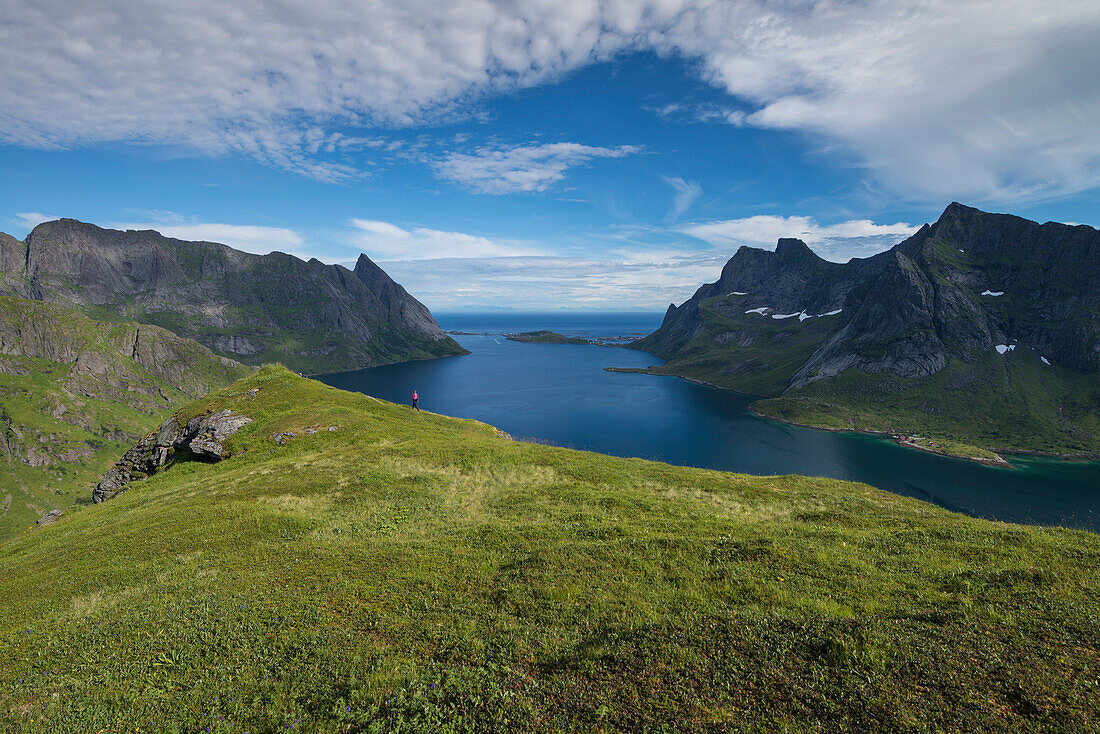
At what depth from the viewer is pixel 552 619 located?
40.6 ft

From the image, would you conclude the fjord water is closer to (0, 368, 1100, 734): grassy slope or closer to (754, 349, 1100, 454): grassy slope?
(754, 349, 1100, 454): grassy slope

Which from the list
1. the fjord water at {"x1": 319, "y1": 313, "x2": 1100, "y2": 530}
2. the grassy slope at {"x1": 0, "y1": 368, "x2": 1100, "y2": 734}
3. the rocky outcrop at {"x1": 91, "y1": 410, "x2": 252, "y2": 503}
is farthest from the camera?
the fjord water at {"x1": 319, "y1": 313, "x2": 1100, "y2": 530}

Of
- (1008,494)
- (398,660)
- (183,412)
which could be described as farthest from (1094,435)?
(183,412)

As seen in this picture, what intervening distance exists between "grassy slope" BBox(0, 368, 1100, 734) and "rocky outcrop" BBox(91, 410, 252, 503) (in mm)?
14594

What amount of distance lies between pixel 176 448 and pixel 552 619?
48.5 metres

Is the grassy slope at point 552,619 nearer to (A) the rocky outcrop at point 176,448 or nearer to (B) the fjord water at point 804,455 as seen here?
(A) the rocky outcrop at point 176,448

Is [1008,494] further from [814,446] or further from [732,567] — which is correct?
[732,567]

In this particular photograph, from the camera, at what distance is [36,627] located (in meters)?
13.9

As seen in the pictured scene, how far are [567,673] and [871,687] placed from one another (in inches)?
248

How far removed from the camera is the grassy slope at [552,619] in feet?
28.6

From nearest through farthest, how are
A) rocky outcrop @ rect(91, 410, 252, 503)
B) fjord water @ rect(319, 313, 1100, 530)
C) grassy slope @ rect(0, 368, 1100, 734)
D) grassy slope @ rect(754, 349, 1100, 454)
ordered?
1. grassy slope @ rect(0, 368, 1100, 734)
2. rocky outcrop @ rect(91, 410, 252, 503)
3. fjord water @ rect(319, 313, 1100, 530)
4. grassy slope @ rect(754, 349, 1100, 454)

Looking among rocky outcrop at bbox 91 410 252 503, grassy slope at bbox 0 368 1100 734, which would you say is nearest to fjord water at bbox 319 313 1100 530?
rocky outcrop at bbox 91 410 252 503

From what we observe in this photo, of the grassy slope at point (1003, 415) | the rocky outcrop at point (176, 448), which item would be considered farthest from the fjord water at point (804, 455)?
the rocky outcrop at point (176, 448)

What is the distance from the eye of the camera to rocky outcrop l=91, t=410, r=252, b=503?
130 feet
